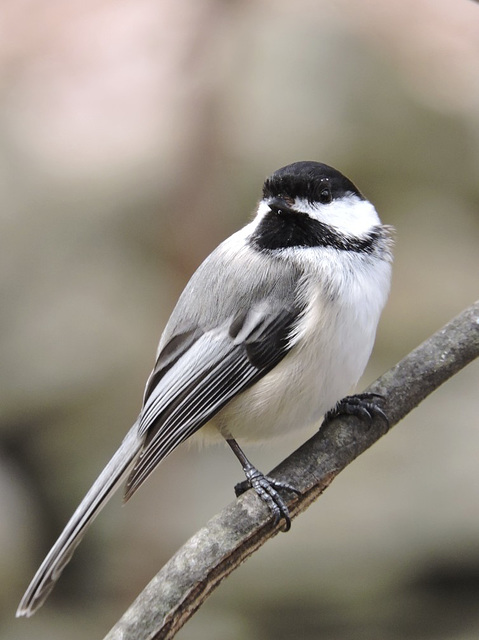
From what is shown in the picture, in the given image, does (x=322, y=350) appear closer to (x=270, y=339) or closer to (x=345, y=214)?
(x=270, y=339)

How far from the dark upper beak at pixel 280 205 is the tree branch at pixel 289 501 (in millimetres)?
547

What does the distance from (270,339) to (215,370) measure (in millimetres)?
171

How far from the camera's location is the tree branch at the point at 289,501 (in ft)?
5.66

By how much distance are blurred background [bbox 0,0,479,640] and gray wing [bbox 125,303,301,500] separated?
70.1 inches

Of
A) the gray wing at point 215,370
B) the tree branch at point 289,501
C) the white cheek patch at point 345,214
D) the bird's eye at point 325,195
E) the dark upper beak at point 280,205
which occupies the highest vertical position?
the dark upper beak at point 280,205

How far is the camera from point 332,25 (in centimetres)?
485

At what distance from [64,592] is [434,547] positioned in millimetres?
1912

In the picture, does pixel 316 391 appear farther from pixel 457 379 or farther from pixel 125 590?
pixel 125 590

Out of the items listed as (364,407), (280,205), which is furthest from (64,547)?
(280,205)

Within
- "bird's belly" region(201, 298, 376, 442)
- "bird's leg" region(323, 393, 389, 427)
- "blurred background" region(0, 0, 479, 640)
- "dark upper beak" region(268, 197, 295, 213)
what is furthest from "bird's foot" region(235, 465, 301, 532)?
"blurred background" region(0, 0, 479, 640)

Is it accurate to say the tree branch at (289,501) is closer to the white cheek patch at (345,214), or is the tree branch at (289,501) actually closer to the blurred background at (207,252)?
the white cheek patch at (345,214)

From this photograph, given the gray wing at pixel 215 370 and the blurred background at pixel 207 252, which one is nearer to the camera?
the gray wing at pixel 215 370

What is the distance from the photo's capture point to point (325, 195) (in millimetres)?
2186

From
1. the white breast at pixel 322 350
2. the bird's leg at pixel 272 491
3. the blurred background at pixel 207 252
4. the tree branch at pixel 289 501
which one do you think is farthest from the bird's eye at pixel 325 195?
the blurred background at pixel 207 252
